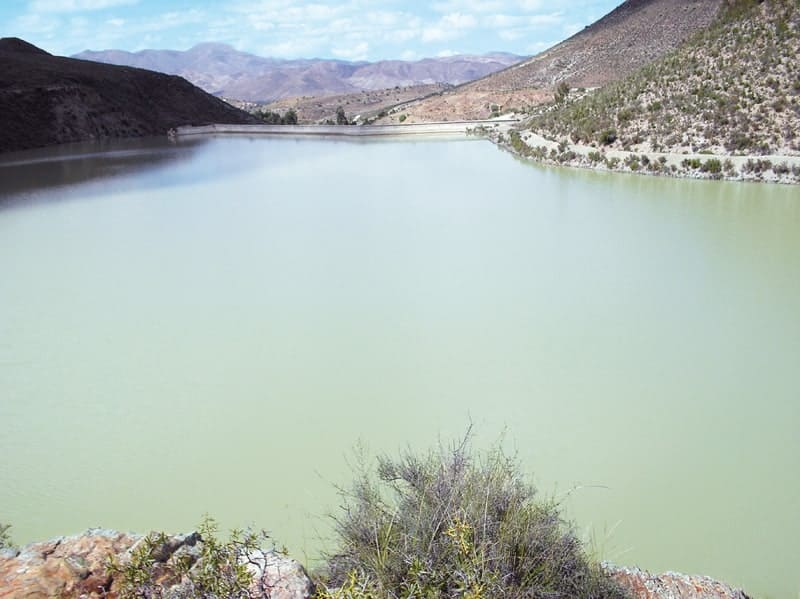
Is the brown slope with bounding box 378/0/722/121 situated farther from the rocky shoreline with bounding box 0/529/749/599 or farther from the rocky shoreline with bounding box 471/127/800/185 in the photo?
the rocky shoreline with bounding box 0/529/749/599

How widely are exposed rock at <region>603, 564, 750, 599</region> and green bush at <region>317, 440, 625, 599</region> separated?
240 millimetres

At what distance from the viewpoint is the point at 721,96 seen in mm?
15180

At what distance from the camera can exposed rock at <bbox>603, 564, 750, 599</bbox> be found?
261cm

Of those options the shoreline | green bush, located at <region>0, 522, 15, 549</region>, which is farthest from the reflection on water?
green bush, located at <region>0, 522, 15, 549</region>

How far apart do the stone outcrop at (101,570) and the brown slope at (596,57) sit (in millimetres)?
33125

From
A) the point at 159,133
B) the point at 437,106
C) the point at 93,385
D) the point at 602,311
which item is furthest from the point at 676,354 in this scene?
the point at 437,106

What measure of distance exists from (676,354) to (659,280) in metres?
2.03

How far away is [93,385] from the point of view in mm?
5156

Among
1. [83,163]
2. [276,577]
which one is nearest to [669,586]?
[276,577]

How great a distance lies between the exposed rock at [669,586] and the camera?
2607mm

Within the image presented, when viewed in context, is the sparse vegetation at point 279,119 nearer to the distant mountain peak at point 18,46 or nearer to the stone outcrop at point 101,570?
the distant mountain peak at point 18,46

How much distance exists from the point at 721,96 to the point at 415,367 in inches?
540

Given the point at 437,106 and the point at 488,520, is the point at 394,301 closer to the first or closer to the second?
the point at 488,520

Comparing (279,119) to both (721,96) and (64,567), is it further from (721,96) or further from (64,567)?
(64,567)
